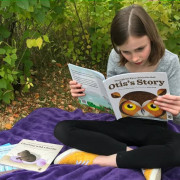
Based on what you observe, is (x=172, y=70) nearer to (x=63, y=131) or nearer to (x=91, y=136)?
(x=91, y=136)

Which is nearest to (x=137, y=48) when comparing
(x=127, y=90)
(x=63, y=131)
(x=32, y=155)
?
(x=127, y=90)

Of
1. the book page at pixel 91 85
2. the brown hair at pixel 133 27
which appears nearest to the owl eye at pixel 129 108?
the book page at pixel 91 85

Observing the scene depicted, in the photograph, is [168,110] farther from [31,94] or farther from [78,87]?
[31,94]

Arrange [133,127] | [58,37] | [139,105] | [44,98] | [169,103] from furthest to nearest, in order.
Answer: [58,37] → [44,98] → [133,127] → [139,105] → [169,103]

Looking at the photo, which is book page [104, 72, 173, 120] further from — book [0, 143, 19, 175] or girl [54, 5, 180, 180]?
→ book [0, 143, 19, 175]

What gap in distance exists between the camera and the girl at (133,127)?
1.44m

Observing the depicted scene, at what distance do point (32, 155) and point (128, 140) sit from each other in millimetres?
595

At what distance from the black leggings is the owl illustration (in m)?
0.11

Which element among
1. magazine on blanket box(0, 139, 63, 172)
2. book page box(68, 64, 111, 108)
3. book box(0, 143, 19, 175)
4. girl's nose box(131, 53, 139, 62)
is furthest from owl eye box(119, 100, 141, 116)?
book box(0, 143, 19, 175)

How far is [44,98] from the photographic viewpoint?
9.29ft

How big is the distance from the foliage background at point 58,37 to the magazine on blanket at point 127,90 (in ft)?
2.11

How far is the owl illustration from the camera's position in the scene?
4.82ft

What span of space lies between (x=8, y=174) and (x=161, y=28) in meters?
1.70

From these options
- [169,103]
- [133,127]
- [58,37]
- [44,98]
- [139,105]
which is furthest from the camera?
[58,37]
